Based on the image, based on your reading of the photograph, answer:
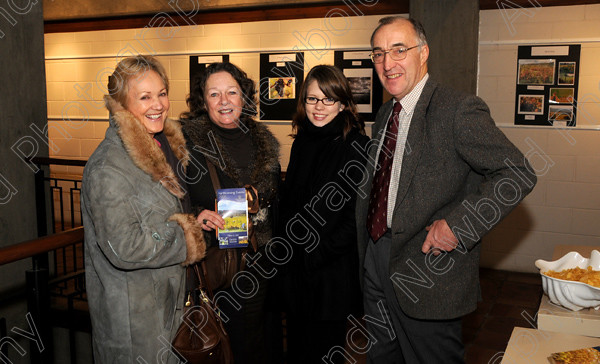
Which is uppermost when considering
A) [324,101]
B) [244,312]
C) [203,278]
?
[324,101]

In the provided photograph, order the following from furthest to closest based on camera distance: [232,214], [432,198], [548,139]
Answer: [548,139], [232,214], [432,198]

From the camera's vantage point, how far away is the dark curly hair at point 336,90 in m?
2.26

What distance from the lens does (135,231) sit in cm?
175

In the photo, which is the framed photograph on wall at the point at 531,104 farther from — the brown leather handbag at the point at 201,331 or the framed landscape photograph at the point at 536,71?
the brown leather handbag at the point at 201,331

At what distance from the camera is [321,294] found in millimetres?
2238

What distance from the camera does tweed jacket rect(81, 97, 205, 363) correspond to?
1.72 meters

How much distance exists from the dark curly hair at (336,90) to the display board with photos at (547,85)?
11.0 feet

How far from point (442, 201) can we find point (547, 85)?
3.77 m

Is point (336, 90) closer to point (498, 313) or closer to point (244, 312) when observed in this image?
point (244, 312)

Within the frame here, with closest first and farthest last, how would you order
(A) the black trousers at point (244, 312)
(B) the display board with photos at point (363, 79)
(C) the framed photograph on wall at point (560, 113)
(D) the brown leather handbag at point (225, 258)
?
(D) the brown leather handbag at point (225, 258) < (A) the black trousers at point (244, 312) < (C) the framed photograph on wall at point (560, 113) < (B) the display board with photos at point (363, 79)

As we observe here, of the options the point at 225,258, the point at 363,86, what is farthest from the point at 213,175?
the point at 363,86

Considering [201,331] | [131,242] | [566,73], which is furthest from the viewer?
[566,73]

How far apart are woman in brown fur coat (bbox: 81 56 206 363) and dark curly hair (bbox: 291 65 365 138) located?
69 cm

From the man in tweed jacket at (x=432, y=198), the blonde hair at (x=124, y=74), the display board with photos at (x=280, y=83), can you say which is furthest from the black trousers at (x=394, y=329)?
the display board with photos at (x=280, y=83)
